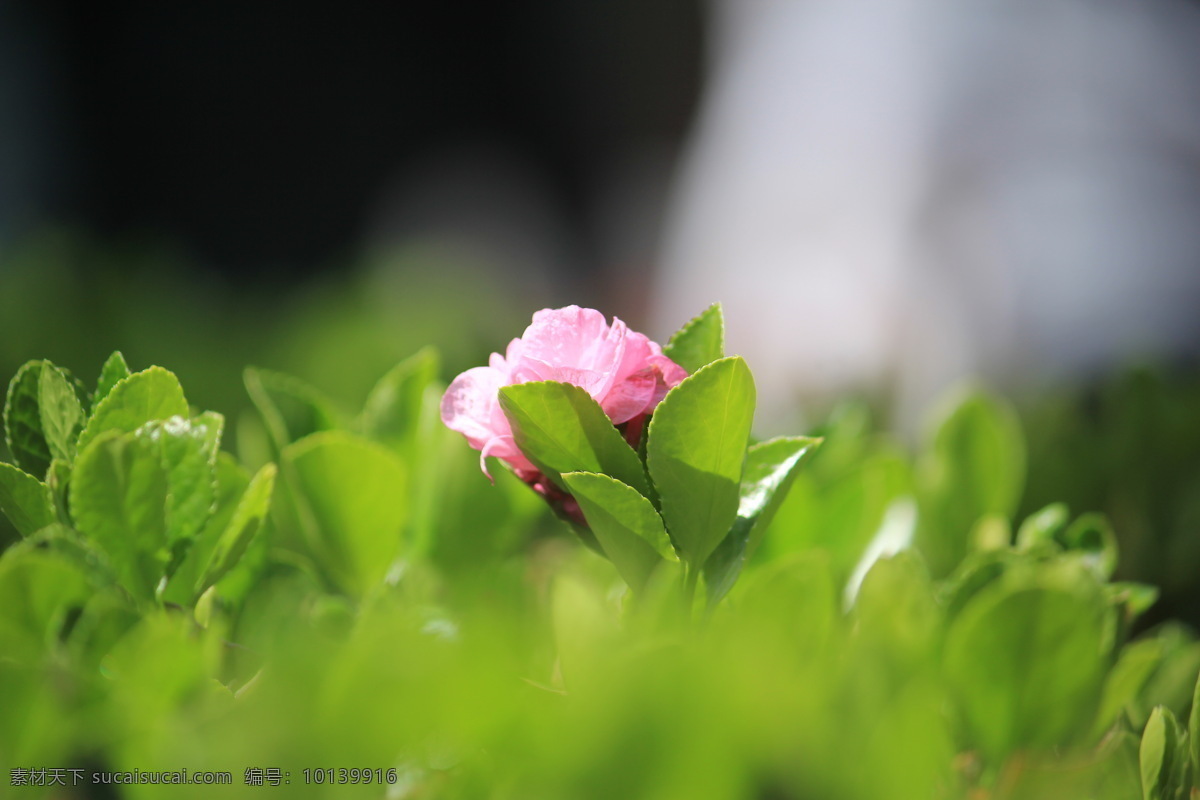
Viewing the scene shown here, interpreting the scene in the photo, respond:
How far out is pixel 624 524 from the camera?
0.55 m

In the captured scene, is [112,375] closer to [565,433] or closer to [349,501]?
[349,501]

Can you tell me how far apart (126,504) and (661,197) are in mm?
6083

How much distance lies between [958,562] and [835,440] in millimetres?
148

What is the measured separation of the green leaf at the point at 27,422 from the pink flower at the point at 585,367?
263mm

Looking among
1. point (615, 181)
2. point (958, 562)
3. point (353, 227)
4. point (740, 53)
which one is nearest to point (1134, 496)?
point (958, 562)

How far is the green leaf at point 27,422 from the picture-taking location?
23.7 inches

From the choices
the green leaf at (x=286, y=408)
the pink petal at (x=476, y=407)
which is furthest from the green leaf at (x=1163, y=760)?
the green leaf at (x=286, y=408)

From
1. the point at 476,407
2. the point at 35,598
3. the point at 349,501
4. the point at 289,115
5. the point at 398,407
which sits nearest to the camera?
the point at 35,598

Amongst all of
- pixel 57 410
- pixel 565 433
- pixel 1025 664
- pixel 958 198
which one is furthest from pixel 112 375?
pixel 958 198

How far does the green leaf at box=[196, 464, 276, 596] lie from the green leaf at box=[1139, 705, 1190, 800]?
0.51 m

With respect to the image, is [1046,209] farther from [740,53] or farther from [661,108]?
[661,108]

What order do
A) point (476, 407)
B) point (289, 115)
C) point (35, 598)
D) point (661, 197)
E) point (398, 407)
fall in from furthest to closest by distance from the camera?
1. point (661, 197)
2. point (289, 115)
3. point (398, 407)
4. point (476, 407)
5. point (35, 598)

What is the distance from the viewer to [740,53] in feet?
13.3

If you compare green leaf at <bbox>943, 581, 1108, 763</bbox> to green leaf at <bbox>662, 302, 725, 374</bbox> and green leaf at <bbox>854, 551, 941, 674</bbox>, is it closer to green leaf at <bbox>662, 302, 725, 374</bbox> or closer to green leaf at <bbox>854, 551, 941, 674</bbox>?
green leaf at <bbox>854, 551, 941, 674</bbox>
